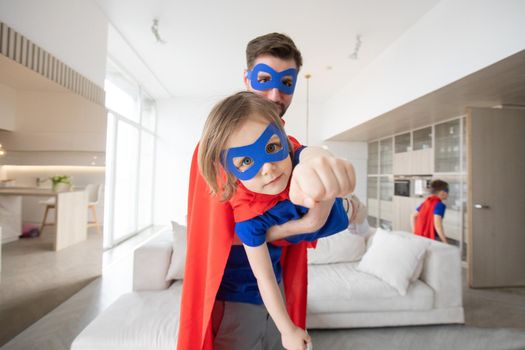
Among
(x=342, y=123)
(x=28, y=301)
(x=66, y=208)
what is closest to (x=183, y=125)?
(x=342, y=123)

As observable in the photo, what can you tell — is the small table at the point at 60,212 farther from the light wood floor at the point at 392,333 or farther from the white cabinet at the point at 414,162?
the white cabinet at the point at 414,162

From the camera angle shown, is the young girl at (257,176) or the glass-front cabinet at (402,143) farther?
the glass-front cabinet at (402,143)

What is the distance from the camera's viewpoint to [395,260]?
2.31 metres

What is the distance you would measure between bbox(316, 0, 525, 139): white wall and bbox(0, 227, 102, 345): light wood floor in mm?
4170

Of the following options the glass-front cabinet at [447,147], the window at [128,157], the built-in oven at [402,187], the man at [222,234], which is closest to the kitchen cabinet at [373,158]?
the built-in oven at [402,187]

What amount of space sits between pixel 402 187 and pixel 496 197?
2.01 metres

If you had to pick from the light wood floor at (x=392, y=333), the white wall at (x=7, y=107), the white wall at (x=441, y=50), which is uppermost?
the white wall at (x=441, y=50)

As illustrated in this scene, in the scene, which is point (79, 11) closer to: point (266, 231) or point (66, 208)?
point (66, 208)

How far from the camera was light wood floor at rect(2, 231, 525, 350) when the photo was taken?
210 cm

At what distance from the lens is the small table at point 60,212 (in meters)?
2.09

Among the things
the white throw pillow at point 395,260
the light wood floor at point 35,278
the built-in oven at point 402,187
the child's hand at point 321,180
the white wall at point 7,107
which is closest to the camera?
the child's hand at point 321,180

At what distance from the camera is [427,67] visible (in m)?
3.10

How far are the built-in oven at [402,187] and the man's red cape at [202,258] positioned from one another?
5.42 m

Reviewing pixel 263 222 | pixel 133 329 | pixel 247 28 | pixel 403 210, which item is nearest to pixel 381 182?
pixel 403 210
